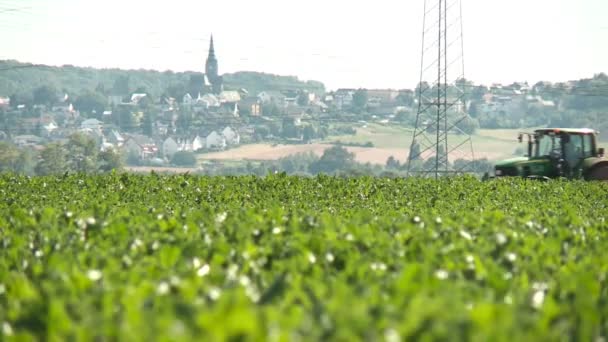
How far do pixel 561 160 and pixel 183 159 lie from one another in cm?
11753

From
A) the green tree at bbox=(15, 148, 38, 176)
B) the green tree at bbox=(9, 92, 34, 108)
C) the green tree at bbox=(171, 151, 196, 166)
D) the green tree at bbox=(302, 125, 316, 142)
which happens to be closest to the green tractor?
the green tree at bbox=(15, 148, 38, 176)

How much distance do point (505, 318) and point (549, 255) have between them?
12.7ft

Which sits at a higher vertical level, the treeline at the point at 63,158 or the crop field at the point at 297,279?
the crop field at the point at 297,279

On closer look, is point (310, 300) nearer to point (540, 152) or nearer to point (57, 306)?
point (57, 306)

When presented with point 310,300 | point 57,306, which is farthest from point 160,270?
point 57,306

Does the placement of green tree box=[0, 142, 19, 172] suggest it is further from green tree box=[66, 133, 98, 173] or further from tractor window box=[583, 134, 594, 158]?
tractor window box=[583, 134, 594, 158]

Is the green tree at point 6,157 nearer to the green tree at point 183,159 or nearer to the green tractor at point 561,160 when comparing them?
the green tree at point 183,159

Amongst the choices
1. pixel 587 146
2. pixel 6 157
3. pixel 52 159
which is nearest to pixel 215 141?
pixel 6 157

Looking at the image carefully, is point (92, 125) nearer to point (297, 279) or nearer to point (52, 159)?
point (52, 159)

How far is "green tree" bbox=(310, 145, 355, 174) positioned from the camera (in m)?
148

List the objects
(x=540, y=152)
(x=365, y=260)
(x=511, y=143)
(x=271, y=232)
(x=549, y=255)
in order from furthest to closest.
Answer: (x=511, y=143), (x=540, y=152), (x=271, y=232), (x=549, y=255), (x=365, y=260)

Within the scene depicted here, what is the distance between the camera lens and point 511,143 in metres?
163

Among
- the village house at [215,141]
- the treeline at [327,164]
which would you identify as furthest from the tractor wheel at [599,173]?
the village house at [215,141]

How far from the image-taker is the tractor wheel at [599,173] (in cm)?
3606
